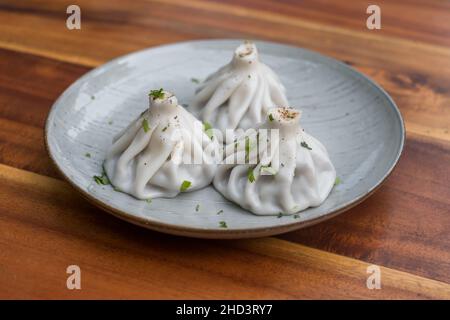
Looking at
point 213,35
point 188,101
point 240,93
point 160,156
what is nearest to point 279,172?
point 160,156

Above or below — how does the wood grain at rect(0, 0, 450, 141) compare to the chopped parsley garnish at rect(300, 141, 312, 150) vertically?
above

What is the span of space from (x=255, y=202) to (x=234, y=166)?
19cm

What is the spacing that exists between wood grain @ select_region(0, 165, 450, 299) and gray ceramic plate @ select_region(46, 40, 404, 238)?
88 mm

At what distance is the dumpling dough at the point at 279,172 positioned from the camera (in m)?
1.93

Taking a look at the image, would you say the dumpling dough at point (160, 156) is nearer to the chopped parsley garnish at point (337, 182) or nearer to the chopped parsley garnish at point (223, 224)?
the chopped parsley garnish at point (223, 224)

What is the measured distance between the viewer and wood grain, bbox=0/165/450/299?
175 centimetres

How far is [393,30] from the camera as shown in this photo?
3182mm

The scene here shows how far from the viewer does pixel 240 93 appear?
2.39 meters

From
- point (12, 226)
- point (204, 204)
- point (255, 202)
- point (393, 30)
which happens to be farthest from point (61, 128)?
point (393, 30)

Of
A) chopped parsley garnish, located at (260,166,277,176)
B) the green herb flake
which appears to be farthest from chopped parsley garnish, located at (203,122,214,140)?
chopped parsley garnish, located at (260,166,277,176)

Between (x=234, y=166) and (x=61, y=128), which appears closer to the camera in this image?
(x=234, y=166)

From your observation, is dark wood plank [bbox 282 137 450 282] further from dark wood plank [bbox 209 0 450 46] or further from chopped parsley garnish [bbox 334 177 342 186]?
dark wood plank [bbox 209 0 450 46]

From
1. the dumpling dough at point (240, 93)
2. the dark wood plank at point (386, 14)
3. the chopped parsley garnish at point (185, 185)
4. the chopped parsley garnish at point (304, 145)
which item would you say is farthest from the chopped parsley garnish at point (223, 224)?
the dark wood plank at point (386, 14)

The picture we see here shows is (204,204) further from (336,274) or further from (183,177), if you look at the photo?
(336,274)
